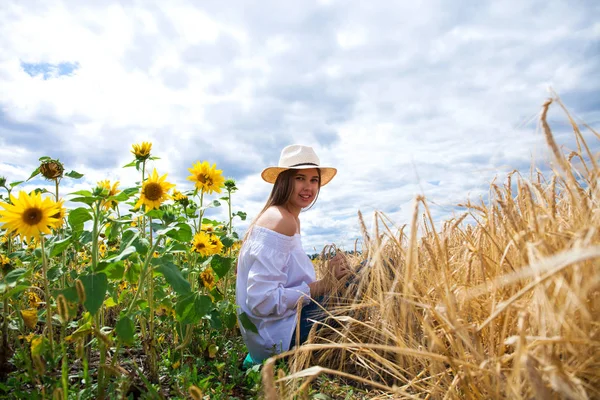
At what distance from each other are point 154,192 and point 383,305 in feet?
4.19

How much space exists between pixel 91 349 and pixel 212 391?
3.92 feet

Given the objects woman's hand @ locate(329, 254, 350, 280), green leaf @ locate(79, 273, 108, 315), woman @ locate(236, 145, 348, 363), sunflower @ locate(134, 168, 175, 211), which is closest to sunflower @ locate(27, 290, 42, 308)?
woman @ locate(236, 145, 348, 363)

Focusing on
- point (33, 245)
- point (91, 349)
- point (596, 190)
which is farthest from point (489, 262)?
point (33, 245)

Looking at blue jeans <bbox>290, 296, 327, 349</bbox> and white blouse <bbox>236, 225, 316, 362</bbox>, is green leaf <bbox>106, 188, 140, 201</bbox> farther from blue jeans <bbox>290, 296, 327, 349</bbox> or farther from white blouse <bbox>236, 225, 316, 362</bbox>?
blue jeans <bbox>290, 296, 327, 349</bbox>

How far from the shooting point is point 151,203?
2139mm

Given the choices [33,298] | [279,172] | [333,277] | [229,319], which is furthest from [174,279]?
[33,298]

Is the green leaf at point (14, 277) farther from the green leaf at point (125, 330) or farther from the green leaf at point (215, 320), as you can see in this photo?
the green leaf at point (215, 320)

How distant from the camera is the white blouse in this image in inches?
104

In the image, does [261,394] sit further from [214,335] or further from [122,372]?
[214,335]

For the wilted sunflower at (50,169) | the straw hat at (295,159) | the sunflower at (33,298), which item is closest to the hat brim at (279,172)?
the straw hat at (295,159)

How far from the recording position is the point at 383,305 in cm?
148

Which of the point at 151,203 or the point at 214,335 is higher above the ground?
the point at 151,203

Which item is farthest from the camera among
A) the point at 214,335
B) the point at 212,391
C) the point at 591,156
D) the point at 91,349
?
the point at 214,335

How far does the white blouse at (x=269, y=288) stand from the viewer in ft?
8.64
